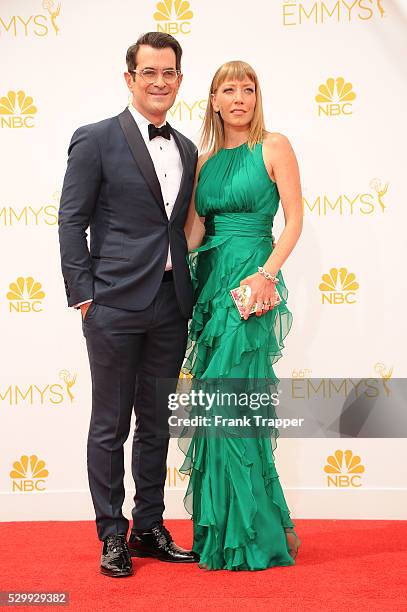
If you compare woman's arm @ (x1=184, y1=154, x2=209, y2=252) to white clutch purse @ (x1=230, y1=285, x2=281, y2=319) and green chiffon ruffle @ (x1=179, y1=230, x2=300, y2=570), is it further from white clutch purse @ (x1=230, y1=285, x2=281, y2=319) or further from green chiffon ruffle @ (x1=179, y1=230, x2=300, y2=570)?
white clutch purse @ (x1=230, y1=285, x2=281, y2=319)

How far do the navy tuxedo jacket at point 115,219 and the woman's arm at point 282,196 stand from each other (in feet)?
1.14

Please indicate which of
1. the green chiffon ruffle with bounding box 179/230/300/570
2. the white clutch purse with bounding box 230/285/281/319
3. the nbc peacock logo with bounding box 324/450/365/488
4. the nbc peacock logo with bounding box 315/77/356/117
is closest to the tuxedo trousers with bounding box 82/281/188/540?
the green chiffon ruffle with bounding box 179/230/300/570

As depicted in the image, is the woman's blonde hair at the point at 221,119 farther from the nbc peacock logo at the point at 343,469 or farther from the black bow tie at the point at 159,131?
the nbc peacock logo at the point at 343,469

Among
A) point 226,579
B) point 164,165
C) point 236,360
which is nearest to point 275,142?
point 164,165

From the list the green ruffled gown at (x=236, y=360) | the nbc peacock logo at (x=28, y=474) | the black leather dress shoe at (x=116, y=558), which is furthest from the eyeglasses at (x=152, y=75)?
the nbc peacock logo at (x=28, y=474)

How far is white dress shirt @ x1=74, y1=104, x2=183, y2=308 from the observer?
9.38ft

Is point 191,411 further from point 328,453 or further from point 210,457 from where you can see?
point 328,453

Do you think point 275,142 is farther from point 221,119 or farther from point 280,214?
point 280,214

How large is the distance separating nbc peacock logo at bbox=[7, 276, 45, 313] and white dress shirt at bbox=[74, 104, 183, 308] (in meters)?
1.06

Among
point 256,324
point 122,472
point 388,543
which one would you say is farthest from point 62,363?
point 388,543

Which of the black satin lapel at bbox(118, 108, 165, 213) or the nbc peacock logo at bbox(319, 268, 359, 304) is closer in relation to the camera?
the black satin lapel at bbox(118, 108, 165, 213)

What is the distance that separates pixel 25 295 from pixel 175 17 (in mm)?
1468

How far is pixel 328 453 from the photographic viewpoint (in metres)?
3.72

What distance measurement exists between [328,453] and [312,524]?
0.34 meters
